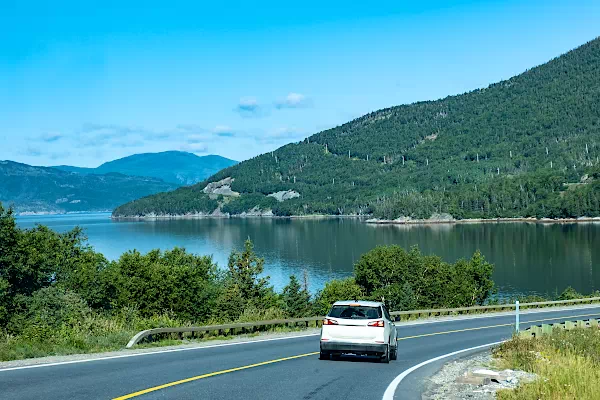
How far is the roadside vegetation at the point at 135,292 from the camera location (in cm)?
2130

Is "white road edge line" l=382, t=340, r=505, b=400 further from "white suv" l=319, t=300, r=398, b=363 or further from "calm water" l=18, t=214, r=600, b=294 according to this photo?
"calm water" l=18, t=214, r=600, b=294

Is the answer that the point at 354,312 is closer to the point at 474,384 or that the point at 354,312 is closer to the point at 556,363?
the point at 474,384

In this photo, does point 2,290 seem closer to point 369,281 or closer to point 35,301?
point 35,301

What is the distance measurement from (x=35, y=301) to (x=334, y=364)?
32.1 meters

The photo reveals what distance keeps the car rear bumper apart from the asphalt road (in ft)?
1.42

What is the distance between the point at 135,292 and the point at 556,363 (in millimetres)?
43207

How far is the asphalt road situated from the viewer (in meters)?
11.7

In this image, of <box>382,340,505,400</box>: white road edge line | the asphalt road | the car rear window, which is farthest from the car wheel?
the car rear window

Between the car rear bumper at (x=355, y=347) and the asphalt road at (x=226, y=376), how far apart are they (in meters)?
0.43

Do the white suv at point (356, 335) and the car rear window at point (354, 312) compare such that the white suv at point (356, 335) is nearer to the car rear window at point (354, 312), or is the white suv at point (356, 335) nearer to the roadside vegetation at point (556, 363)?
the car rear window at point (354, 312)

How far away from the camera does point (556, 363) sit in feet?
42.5

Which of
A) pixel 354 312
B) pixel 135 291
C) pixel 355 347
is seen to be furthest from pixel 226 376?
pixel 135 291

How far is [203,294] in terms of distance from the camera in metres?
60.5

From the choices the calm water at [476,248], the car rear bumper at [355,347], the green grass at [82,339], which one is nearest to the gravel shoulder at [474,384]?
the car rear bumper at [355,347]
